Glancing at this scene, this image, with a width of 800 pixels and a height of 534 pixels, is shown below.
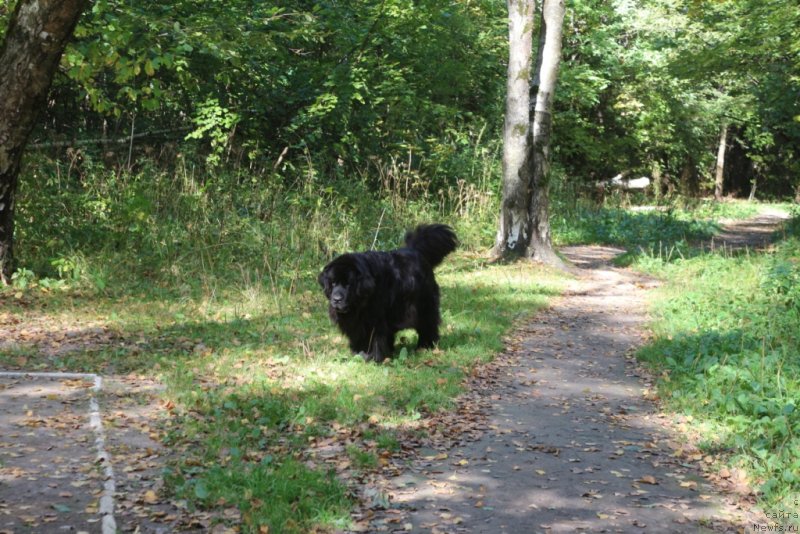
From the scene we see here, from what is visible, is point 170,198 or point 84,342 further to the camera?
point 170,198

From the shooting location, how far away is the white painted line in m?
4.34

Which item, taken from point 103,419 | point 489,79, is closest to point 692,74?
point 489,79

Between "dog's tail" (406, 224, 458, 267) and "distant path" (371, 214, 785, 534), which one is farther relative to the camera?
"dog's tail" (406, 224, 458, 267)

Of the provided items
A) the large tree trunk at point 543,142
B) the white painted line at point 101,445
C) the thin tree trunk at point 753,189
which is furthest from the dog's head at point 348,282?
the thin tree trunk at point 753,189

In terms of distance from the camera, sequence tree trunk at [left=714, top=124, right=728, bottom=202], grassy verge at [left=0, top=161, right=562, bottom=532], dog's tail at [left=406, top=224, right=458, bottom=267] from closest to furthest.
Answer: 1. grassy verge at [left=0, top=161, right=562, bottom=532]
2. dog's tail at [left=406, top=224, right=458, bottom=267]
3. tree trunk at [left=714, top=124, right=728, bottom=202]

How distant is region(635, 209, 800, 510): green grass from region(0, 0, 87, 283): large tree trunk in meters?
7.94

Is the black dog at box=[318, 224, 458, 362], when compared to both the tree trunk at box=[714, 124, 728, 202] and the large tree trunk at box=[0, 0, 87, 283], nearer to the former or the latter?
the large tree trunk at box=[0, 0, 87, 283]

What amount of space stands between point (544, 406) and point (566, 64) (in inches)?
836

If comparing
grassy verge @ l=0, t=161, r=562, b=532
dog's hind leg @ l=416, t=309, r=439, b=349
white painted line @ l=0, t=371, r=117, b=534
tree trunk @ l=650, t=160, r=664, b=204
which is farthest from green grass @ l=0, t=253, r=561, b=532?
tree trunk @ l=650, t=160, r=664, b=204

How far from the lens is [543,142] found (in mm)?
14820

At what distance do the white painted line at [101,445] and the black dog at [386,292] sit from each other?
229 cm

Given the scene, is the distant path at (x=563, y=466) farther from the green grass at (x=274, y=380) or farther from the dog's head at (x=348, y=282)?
the dog's head at (x=348, y=282)

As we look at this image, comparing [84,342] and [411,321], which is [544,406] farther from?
[84,342]

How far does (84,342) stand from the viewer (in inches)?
336
